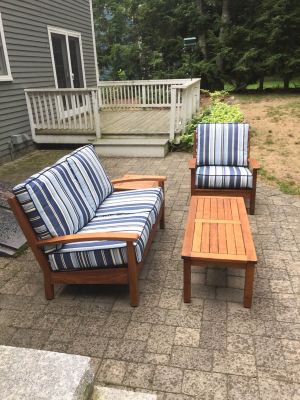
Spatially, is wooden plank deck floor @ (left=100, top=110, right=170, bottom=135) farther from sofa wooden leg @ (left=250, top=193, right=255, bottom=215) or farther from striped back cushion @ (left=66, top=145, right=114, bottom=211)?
striped back cushion @ (left=66, top=145, right=114, bottom=211)

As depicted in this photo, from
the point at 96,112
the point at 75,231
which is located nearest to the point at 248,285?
the point at 75,231

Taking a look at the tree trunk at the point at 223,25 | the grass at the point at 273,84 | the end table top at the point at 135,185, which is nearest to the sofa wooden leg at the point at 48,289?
the end table top at the point at 135,185

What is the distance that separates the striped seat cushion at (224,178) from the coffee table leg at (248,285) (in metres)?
1.70

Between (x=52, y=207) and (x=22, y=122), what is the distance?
17.7 feet

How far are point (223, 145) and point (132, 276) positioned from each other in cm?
247

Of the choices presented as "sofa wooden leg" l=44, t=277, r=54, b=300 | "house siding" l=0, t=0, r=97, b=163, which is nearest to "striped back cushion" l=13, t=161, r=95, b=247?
"sofa wooden leg" l=44, t=277, r=54, b=300

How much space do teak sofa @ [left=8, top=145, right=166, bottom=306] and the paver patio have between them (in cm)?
21

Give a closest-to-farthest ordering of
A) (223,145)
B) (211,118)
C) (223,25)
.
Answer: (223,145), (211,118), (223,25)

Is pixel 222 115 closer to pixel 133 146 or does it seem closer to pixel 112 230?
pixel 133 146

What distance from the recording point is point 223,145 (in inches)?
170

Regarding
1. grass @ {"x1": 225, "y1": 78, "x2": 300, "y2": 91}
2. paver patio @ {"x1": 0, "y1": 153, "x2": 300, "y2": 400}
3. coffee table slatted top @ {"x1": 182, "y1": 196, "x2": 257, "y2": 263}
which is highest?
grass @ {"x1": 225, "y1": 78, "x2": 300, "y2": 91}

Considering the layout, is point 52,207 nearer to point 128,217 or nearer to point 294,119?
point 128,217

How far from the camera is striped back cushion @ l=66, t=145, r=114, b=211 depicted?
9.74 feet

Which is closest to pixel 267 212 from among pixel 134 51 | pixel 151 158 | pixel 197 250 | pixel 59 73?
pixel 197 250
